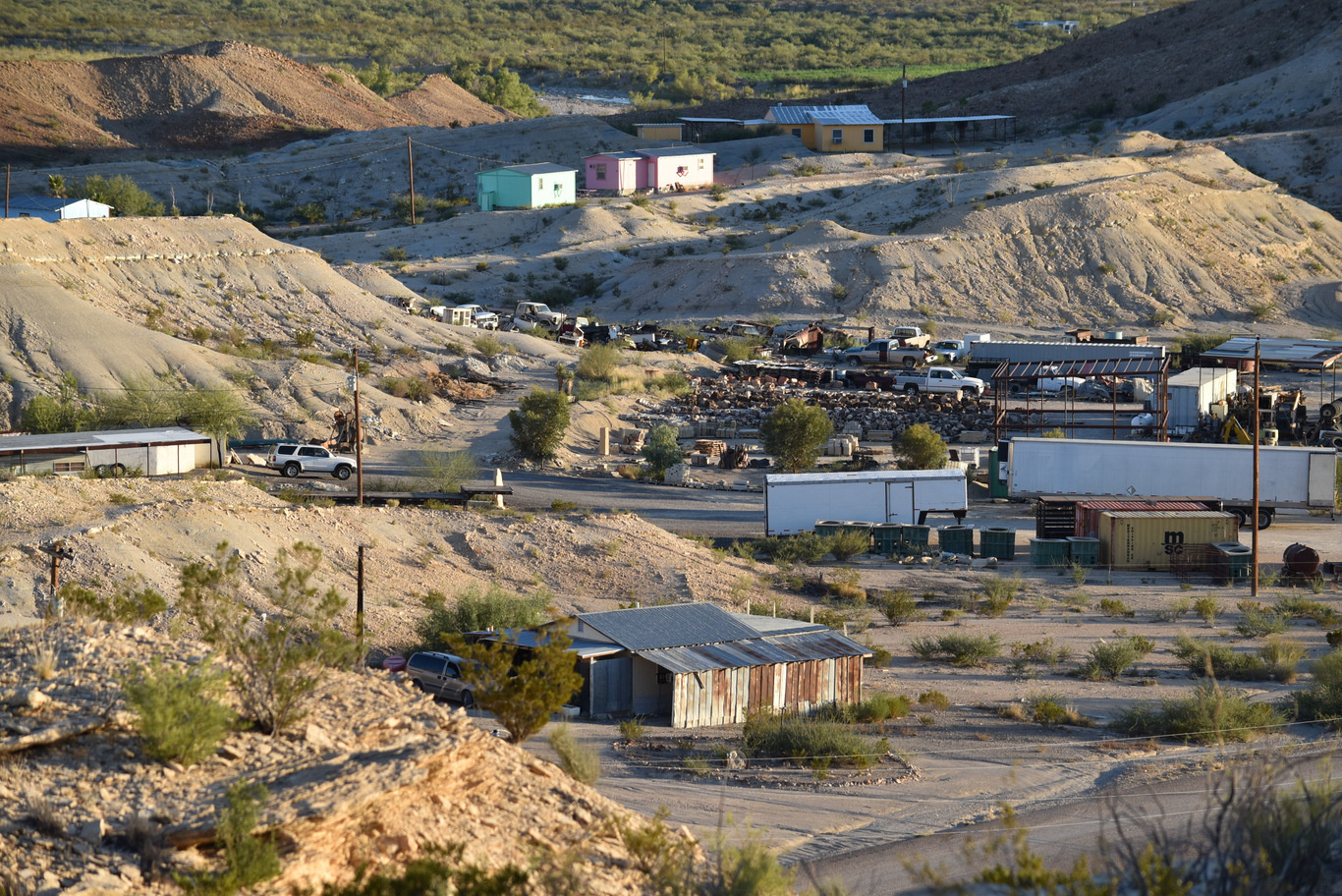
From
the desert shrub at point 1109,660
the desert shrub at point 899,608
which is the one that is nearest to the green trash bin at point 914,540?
the desert shrub at point 899,608

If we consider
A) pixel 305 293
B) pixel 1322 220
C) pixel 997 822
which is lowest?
pixel 997 822

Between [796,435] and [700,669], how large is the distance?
20.6m

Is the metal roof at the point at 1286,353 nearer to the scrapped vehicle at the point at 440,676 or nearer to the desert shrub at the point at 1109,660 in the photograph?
the desert shrub at the point at 1109,660

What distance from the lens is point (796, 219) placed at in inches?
3339

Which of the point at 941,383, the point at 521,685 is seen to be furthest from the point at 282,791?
the point at 941,383

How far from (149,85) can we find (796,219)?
51.5 meters

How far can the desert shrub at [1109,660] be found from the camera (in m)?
26.3

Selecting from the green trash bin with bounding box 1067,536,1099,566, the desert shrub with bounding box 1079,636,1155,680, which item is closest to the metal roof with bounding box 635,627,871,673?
the desert shrub with bounding box 1079,636,1155,680

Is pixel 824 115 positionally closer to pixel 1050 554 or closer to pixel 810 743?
pixel 1050 554

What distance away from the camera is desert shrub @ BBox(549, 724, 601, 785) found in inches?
695

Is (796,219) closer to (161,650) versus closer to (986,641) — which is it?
(986,641)

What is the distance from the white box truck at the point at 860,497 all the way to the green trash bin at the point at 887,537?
1079 mm

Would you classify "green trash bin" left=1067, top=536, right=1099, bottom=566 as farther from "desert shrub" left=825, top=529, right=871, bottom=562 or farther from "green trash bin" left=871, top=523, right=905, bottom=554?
"desert shrub" left=825, top=529, right=871, bottom=562

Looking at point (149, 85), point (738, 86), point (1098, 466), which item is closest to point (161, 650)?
point (1098, 466)
